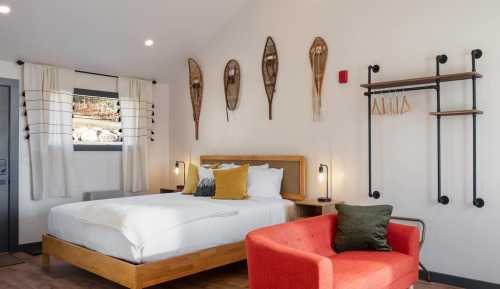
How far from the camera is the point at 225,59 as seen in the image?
5652mm

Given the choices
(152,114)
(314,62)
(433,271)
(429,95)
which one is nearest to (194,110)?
(152,114)

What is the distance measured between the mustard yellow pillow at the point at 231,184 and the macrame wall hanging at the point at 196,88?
→ 1.52 meters

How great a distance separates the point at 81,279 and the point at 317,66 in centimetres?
318

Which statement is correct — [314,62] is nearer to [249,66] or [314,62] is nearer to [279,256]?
[249,66]

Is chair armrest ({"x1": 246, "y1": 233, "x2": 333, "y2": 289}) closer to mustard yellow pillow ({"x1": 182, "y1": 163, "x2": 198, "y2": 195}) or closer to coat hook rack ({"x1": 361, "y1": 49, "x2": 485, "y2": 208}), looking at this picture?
coat hook rack ({"x1": 361, "y1": 49, "x2": 485, "y2": 208})

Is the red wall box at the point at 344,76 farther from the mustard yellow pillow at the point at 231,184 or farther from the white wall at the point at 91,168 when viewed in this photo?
the white wall at the point at 91,168

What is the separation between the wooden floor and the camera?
145 inches

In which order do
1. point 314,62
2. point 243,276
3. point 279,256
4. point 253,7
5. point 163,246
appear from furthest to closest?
point 253,7 → point 314,62 → point 243,276 → point 163,246 → point 279,256

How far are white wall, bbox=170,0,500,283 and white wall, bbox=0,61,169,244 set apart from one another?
1.24 m

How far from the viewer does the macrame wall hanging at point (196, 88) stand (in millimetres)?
5973

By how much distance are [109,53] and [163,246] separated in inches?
119

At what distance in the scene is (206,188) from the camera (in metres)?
4.75

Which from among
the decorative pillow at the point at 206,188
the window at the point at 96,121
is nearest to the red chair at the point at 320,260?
the decorative pillow at the point at 206,188

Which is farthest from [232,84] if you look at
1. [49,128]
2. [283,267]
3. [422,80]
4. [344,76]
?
[283,267]
